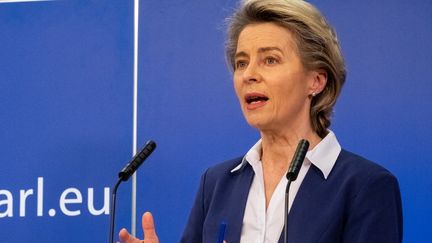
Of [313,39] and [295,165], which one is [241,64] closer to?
[313,39]

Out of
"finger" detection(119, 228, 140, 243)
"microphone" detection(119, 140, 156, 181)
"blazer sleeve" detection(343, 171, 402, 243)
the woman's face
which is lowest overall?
"finger" detection(119, 228, 140, 243)

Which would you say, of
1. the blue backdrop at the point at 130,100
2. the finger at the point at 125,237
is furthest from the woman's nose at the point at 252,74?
the blue backdrop at the point at 130,100

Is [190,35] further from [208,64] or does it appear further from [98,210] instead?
[98,210]

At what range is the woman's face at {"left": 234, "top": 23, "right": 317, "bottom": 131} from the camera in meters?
2.04

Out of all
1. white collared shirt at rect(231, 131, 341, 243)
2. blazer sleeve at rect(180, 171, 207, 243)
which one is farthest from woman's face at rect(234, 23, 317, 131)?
blazer sleeve at rect(180, 171, 207, 243)

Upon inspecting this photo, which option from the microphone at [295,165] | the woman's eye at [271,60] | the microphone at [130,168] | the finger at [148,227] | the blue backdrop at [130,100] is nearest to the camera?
the microphone at [295,165]

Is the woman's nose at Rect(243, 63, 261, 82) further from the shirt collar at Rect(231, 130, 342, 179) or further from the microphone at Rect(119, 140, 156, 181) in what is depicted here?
the microphone at Rect(119, 140, 156, 181)

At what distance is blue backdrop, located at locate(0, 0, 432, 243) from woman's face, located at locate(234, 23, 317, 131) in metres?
0.67

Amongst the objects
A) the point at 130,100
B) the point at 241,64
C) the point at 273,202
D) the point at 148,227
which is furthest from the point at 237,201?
the point at 130,100

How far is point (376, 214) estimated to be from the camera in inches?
72.8

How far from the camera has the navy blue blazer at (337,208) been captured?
1.85 meters

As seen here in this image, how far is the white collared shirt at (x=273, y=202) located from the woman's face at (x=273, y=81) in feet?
0.34

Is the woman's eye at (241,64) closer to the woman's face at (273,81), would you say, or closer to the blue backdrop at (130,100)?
the woman's face at (273,81)

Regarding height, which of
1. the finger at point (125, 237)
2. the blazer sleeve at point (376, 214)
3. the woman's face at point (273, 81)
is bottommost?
the finger at point (125, 237)
